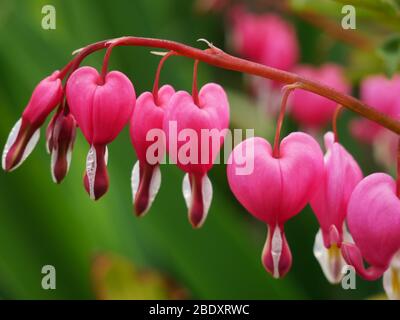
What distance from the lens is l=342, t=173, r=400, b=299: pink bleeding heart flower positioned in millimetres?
856

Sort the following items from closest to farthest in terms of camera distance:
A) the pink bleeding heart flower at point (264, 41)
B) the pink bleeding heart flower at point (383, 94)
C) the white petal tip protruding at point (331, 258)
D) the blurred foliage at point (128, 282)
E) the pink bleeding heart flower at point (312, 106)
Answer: the white petal tip protruding at point (331, 258) < the blurred foliage at point (128, 282) < the pink bleeding heart flower at point (383, 94) < the pink bleeding heart flower at point (312, 106) < the pink bleeding heart flower at point (264, 41)

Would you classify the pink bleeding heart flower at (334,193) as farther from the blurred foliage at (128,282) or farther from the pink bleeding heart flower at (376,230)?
the blurred foliage at (128,282)

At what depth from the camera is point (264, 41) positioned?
246 cm

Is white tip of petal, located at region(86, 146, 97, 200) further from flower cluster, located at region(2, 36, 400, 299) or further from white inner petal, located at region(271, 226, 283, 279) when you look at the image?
white inner petal, located at region(271, 226, 283, 279)

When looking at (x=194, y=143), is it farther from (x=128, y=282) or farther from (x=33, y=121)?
(x=128, y=282)

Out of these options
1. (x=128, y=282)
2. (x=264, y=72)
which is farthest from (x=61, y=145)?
(x=128, y=282)

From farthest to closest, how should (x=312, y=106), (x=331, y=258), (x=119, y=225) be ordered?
(x=312, y=106) < (x=119, y=225) < (x=331, y=258)

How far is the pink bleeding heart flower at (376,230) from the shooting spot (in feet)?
2.81

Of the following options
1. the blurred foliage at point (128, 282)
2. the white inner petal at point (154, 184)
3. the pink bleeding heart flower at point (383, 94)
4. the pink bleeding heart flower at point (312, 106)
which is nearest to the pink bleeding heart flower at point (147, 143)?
the white inner petal at point (154, 184)

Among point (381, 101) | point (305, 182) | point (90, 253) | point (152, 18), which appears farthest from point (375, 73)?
point (305, 182)

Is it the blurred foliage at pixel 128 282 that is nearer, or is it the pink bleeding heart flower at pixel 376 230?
the pink bleeding heart flower at pixel 376 230

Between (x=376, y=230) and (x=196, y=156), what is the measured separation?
20 centimetres

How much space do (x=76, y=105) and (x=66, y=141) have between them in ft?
0.13

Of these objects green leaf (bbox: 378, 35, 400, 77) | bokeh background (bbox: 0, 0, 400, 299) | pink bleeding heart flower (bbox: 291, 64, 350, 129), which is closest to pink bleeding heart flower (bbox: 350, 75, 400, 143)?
bokeh background (bbox: 0, 0, 400, 299)
